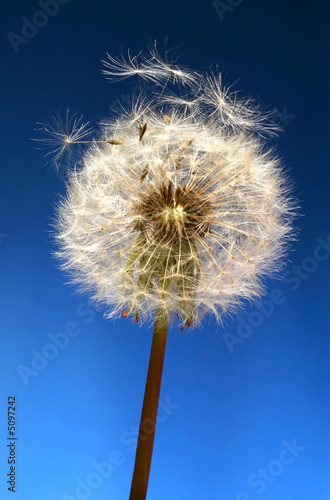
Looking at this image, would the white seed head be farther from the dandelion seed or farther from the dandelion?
the dandelion seed

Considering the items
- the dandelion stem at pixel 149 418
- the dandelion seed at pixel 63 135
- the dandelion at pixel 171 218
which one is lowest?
the dandelion stem at pixel 149 418

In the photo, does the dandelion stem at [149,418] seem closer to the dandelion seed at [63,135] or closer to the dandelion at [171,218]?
the dandelion at [171,218]

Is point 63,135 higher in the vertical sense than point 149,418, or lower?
higher

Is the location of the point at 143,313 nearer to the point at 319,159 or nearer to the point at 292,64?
the point at 319,159

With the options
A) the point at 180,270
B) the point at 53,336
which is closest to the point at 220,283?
the point at 180,270

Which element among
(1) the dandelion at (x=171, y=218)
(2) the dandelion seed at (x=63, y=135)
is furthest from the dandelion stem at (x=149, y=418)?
(2) the dandelion seed at (x=63, y=135)

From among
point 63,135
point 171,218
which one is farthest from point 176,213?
point 63,135

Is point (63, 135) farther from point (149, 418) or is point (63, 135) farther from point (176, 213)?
point (149, 418)
